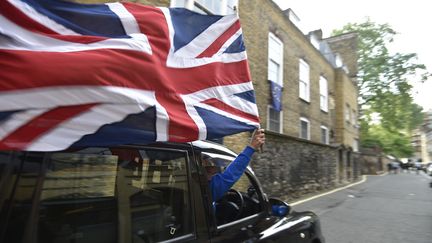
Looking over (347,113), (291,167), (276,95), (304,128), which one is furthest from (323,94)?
(291,167)

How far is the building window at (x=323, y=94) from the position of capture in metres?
20.4

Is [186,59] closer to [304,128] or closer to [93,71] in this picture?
[93,71]

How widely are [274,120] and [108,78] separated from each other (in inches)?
497

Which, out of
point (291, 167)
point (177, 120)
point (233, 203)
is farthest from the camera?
point (291, 167)

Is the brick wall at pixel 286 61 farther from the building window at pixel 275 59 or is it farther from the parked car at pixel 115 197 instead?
the parked car at pixel 115 197

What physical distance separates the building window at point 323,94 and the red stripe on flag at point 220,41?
→ 716 inches

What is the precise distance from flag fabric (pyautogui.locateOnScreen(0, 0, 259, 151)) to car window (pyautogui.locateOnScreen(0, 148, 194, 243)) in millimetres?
179

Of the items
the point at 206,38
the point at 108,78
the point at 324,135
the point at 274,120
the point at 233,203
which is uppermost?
the point at 324,135

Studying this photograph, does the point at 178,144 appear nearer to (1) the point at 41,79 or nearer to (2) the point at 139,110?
(2) the point at 139,110

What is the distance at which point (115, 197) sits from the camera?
2082mm

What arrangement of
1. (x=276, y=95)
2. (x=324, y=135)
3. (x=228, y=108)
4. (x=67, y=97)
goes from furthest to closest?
(x=324, y=135) < (x=276, y=95) < (x=228, y=108) < (x=67, y=97)

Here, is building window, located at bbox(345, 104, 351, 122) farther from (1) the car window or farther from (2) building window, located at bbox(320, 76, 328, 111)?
(1) the car window

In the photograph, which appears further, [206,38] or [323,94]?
[323,94]

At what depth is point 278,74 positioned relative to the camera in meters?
14.6
